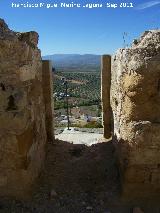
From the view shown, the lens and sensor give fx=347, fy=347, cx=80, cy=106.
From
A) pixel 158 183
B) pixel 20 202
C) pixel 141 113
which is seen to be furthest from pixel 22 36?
pixel 158 183

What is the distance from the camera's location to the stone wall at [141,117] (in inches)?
248

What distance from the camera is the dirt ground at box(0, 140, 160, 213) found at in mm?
6598

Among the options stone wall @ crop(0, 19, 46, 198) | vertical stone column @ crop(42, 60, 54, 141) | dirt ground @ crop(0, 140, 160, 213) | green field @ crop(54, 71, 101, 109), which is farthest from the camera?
green field @ crop(54, 71, 101, 109)

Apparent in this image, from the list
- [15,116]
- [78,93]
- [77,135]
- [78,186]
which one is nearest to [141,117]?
[78,186]

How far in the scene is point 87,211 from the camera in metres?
6.58

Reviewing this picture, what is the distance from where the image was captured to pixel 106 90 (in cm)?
950

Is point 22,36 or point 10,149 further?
point 22,36

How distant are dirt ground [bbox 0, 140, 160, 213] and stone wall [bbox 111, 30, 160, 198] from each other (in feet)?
1.32

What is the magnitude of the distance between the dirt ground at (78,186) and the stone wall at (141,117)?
402 millimetres

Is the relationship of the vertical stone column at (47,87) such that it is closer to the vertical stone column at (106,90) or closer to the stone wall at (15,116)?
the vertical stone column at (106,90)

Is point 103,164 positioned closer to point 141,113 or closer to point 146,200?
point 146,200

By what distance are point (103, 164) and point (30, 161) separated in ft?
6.50

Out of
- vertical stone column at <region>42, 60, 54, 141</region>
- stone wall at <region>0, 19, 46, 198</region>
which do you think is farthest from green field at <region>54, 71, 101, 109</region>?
stone wall at <region>0, 19, 46, 198</region>

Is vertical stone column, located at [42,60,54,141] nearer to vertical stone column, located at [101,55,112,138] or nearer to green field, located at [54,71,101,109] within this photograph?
vertical stone column, located at [101,55,112,138]
